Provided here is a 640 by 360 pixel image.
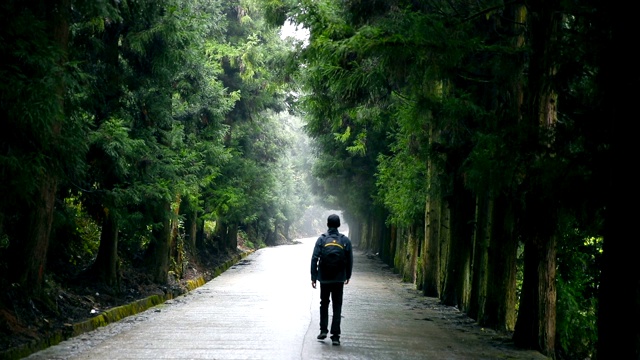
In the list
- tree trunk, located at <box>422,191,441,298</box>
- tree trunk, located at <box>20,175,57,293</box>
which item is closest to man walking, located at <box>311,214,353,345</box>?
tree trunk, located at <box>20,175,57,293</box>

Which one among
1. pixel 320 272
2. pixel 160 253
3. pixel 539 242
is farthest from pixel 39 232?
pixel 539 242

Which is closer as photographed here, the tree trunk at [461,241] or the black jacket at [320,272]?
the black jacket at [320,272]

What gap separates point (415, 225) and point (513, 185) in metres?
16.7

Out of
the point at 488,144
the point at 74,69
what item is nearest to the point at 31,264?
the point at 74,69

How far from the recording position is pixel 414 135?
1941 cm

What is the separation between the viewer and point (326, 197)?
59094 millimetres

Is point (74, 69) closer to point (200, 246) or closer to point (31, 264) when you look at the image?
point (31, 264)

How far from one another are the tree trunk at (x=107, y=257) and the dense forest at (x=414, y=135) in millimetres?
44

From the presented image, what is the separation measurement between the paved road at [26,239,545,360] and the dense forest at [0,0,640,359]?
3.56ft

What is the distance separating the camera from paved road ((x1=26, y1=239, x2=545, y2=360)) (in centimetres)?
934

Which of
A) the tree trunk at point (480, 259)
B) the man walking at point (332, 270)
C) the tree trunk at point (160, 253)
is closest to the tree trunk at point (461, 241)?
the tree trunk at point (480, 259)

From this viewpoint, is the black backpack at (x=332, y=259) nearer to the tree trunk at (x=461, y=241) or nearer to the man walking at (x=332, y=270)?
the man walking at (x=332, y=270)

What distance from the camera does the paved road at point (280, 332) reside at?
934cm

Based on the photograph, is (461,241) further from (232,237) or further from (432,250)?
(232,237)
